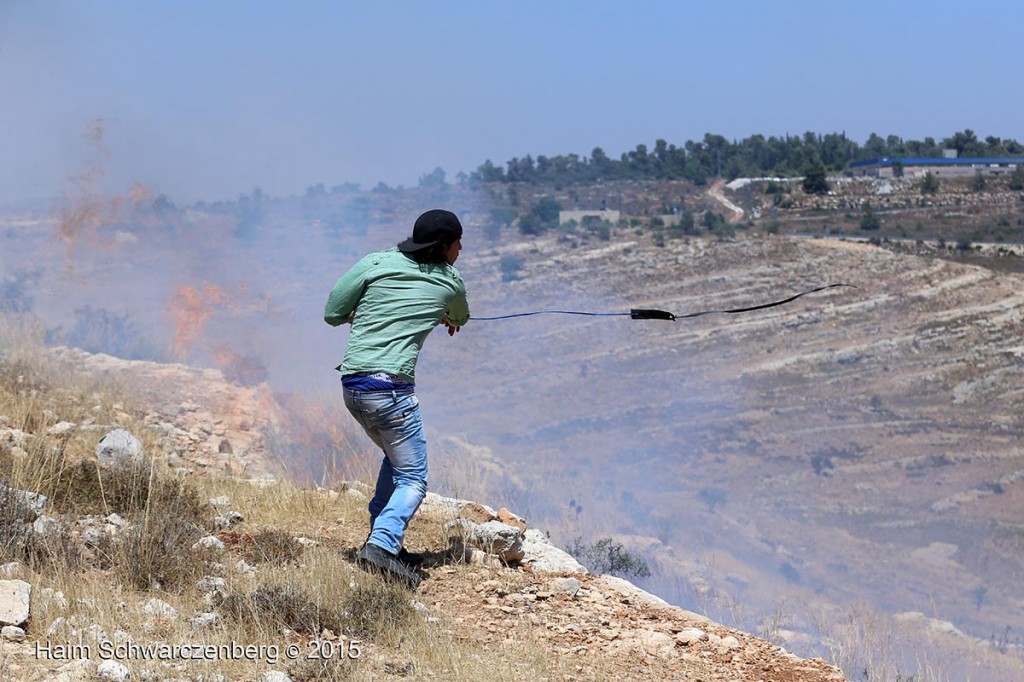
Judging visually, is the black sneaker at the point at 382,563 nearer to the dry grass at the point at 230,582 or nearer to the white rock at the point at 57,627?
the dry grass at the point at 230,582

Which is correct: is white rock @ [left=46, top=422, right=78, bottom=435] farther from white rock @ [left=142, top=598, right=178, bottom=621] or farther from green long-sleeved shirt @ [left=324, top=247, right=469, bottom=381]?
white rock @ [left=142, top=598, right=178, bottom=621]

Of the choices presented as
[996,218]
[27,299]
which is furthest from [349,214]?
[996,218]

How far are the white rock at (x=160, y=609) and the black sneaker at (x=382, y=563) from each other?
2.73ft

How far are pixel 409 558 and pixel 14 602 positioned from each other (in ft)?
5.63

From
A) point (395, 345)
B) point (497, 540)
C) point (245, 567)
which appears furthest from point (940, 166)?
point (245, 567)

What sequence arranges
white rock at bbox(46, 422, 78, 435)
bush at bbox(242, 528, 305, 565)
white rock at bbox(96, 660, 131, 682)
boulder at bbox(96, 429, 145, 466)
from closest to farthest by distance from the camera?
white rock at bbox(96, 660, 131, 682)
bush at bbox(242, 528, 305, 565)
boulder at bbox(96, 429, 145, 466)
white rock at bbox(46, 422, 78, 435)

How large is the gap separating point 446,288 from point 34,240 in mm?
18529

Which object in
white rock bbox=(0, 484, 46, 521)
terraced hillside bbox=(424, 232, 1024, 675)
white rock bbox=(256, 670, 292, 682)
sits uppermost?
white rock bbox=(0, 484, 46, 521)

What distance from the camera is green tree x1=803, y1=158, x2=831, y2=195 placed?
156ft

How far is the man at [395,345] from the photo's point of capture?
4.61 metres

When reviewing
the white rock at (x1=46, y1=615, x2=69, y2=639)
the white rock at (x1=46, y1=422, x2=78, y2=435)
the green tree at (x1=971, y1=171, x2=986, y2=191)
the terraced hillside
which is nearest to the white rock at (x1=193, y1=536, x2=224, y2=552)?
the white rock at (x1=46, y1=615, x2=69, y2=639)

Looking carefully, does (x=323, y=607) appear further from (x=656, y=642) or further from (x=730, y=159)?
(x=730, y=159)

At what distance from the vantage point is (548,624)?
4582mm

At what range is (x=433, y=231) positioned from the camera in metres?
4.79
